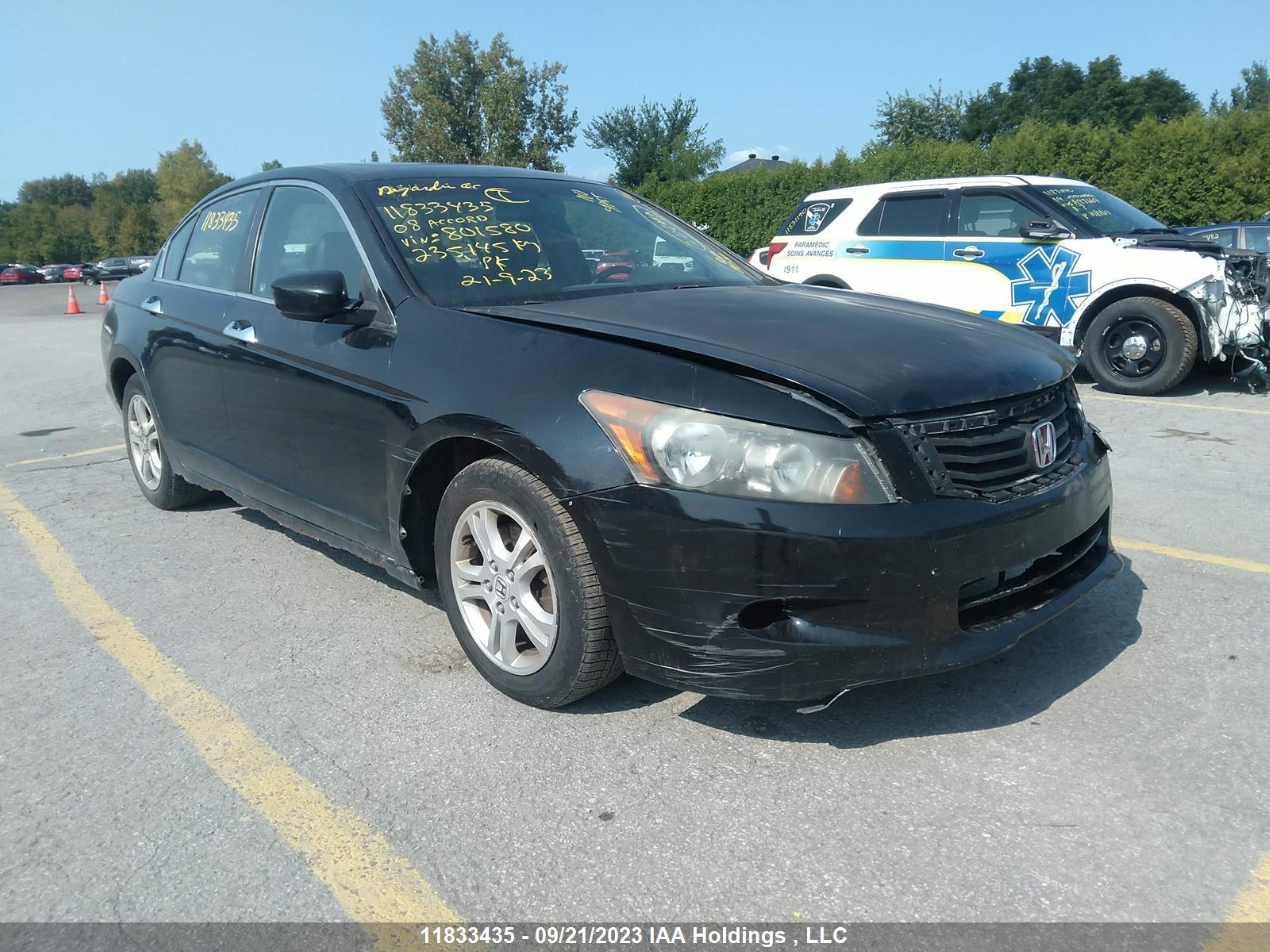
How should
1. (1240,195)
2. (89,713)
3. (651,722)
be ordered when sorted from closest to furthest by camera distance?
(651,722) → (89,713) → (1240,195)

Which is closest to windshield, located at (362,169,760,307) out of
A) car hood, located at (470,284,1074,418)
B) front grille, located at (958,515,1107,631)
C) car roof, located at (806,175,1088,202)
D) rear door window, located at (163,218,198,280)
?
car hood, located at (470,284,1074,418)

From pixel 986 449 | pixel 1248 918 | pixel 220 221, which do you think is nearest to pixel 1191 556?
pixel 986 449

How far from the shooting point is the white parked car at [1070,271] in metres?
8.14

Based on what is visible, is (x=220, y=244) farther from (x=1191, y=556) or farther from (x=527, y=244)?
(x=1191, y=556)

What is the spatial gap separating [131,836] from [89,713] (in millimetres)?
840

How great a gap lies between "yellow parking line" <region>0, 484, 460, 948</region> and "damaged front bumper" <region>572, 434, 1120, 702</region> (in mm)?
810

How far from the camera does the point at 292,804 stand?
2.64 m

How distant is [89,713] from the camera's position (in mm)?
3186

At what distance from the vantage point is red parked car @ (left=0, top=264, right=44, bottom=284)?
61.6 meters

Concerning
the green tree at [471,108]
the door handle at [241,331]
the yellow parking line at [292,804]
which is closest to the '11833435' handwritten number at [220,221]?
the door handle at [241,331]

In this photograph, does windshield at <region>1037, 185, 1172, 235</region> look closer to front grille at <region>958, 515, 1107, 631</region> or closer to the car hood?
the car hood

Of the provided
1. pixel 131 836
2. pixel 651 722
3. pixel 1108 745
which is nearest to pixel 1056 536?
pixel 1108 745

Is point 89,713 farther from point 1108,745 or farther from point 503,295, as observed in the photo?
point 1108,745

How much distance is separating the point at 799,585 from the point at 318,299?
1.90m
